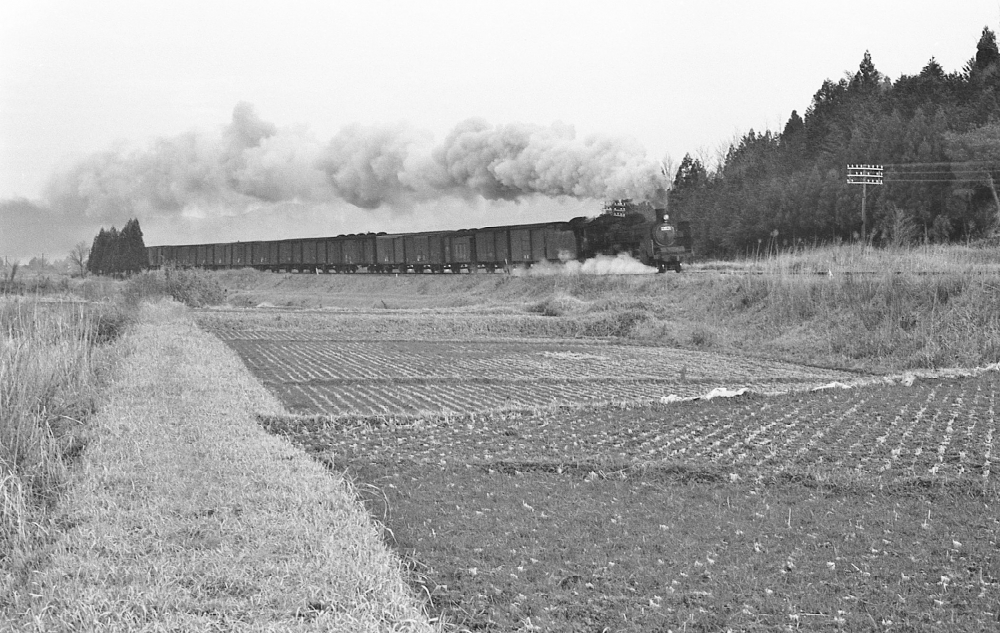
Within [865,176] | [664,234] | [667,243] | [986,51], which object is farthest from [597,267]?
[986,51]

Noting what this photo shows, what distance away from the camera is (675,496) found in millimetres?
7371

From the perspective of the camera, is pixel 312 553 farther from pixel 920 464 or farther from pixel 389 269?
pixel 389 269

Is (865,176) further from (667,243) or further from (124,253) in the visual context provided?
(124,253)

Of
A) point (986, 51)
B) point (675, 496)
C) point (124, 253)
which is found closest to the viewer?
point (675, 496)

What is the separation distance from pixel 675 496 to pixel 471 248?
128ft

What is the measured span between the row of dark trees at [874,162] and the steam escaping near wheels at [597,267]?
11.1 metres

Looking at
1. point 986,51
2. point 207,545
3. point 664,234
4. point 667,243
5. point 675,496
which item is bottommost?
point 675,496

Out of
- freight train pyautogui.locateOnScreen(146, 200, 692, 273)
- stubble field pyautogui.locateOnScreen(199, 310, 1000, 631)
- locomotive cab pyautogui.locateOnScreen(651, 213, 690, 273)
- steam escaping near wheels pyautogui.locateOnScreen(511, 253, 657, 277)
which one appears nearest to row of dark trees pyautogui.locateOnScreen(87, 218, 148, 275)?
freight train pyautogui.locateOnScreen(146, 200, 692, 273)

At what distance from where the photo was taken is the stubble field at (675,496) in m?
5.18

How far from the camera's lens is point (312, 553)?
5480 mm

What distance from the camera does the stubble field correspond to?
518cm

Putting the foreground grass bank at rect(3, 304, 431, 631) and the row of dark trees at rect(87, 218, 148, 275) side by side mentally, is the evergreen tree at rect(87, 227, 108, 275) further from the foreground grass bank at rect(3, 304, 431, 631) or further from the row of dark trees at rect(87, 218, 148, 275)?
the foreground grass bank at rect(3, 304, 431, 631)

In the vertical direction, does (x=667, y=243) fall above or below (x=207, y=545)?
above

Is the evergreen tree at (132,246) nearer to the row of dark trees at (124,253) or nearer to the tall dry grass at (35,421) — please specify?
the row of dark trees at (124,253)
